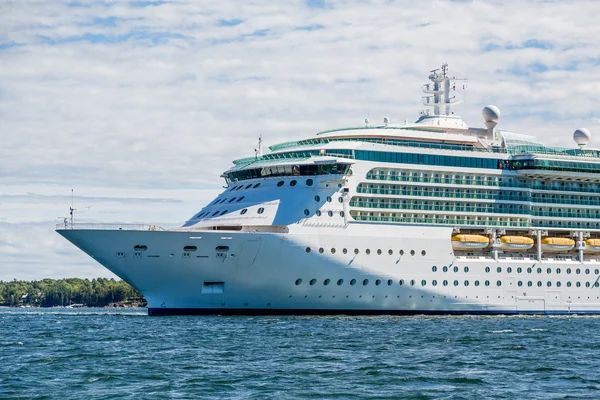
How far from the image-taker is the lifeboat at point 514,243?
199ft

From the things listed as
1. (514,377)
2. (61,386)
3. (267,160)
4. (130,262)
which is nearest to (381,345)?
(514,377)

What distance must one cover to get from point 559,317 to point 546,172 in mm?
9252

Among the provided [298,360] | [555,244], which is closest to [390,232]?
[555,244]

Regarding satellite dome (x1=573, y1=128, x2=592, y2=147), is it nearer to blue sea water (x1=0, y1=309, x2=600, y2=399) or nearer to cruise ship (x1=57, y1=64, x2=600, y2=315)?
cruise ship (x1=57, y1=64, x2=600, y2=315)

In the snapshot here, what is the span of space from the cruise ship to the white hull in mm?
67

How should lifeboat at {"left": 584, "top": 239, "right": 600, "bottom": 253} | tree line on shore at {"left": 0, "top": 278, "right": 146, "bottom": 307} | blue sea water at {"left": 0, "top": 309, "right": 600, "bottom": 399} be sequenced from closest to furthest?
blue sea water at {"left": 0, "top": 309, "right": 600, "bottom": 399} < lifeboat at {"left": 584, "top": 239, "right": 600, "bottom": 253} < tree line on shore at {"left": 0, "top": 278, "right": 146, "bottom": 307}

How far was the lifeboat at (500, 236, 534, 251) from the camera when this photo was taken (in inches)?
2392

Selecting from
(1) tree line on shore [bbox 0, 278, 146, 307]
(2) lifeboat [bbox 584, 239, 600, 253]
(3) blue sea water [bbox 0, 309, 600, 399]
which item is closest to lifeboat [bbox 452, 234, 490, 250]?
(3) blue sea water [bbox 0, 309, 600, 399]

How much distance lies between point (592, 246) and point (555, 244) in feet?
11.1

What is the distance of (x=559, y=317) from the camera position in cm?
6138

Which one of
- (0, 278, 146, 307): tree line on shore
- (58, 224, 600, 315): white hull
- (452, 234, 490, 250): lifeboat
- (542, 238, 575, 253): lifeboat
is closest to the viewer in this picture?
(58, 224, 600, 315): white hull

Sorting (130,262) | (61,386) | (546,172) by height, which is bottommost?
(61,386)

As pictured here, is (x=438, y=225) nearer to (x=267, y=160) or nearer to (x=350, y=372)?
(x=267, y=160)

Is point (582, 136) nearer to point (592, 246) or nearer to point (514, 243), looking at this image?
point (592, 246)
